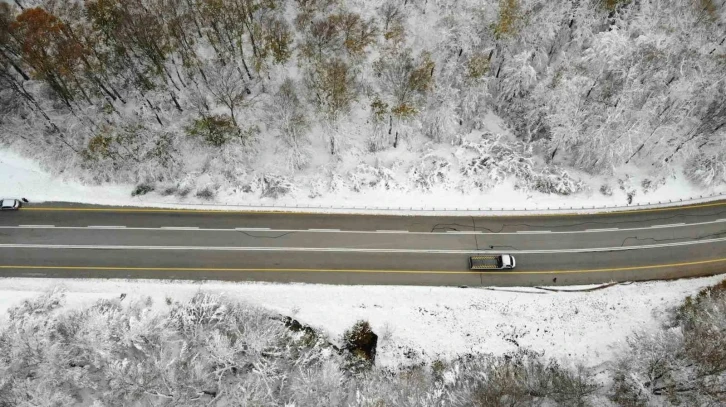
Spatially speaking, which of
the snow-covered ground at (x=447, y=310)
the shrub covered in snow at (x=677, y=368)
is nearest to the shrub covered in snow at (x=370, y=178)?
the snow-covered ground at (x=447, y=310)

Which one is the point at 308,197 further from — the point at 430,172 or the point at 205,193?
the point at 430,172

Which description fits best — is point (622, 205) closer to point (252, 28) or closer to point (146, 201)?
point (252, 28)

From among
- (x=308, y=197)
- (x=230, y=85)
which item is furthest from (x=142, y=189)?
(x=308, y=197)

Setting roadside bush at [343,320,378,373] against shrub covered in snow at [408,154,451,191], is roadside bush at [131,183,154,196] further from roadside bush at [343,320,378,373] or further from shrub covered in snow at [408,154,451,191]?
shrub covered in snow at [408,154,451,191]

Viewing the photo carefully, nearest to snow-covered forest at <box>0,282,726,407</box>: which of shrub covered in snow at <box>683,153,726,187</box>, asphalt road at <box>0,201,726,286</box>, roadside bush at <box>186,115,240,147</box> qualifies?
asphalt road at <box>0,201,726,286</box>

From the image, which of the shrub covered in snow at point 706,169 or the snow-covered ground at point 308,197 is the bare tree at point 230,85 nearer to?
the snow-covered ground at point 308,197

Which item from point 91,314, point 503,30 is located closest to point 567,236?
point 503,30
